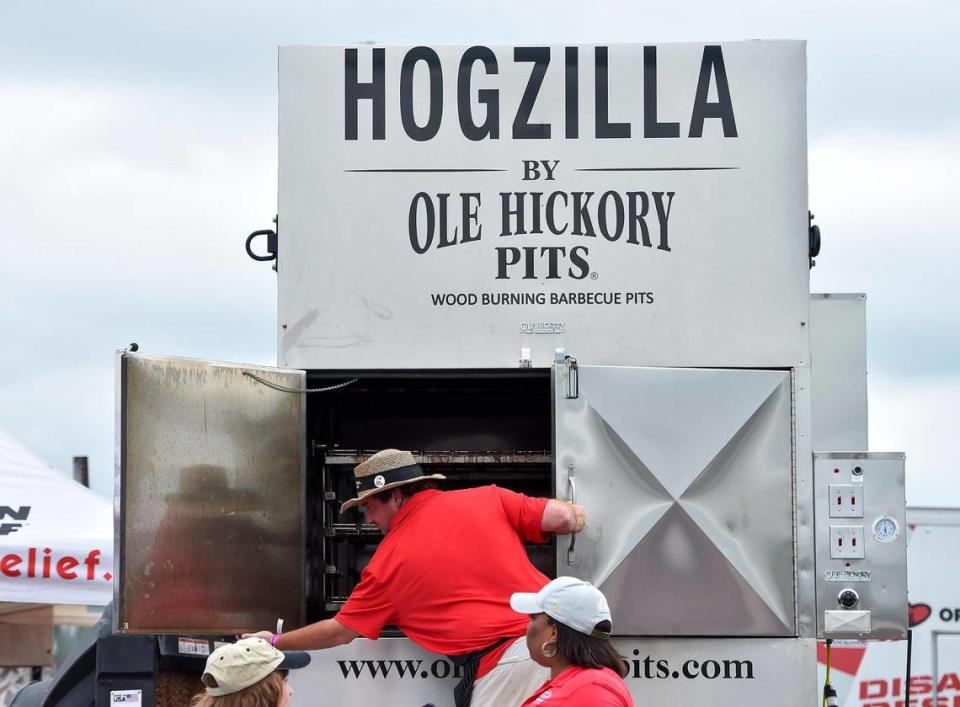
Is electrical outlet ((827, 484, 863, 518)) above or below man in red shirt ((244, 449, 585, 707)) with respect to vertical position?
above

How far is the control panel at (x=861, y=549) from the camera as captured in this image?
5.29m

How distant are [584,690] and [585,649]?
0.16 m

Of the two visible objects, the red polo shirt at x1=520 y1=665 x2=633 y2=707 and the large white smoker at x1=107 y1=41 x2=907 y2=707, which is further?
the large white smoker at x1=107 y1=41 x2=907 y2=707

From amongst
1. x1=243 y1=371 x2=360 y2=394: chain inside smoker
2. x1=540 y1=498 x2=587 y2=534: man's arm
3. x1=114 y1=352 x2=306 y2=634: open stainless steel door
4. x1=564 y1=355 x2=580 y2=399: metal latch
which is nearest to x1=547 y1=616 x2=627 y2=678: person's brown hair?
x1=540 y1=498 x2=587 y2=534: man's arm

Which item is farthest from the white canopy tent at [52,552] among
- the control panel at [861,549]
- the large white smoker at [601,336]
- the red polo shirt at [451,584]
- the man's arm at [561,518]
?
the control panel at [861,549]

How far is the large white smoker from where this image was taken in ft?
17.2

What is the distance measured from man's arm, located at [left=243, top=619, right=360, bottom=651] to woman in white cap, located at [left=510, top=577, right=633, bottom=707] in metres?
1.44

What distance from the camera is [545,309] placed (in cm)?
543

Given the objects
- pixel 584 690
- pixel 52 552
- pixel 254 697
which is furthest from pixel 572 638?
pixel 52 552

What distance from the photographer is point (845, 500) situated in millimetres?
5324

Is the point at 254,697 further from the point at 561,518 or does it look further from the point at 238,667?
the point at 561,518

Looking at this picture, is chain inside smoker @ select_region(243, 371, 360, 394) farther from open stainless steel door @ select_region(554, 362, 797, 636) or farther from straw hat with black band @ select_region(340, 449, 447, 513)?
open stainless steel door @ select_region(554, 362, 797, 636)

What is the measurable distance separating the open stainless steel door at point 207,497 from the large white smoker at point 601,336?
0.04ft

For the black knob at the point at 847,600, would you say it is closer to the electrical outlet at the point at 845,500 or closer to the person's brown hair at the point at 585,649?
the electrical outlet at the point at 845,500
